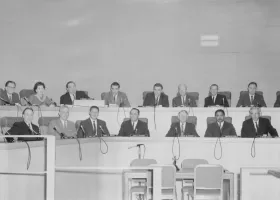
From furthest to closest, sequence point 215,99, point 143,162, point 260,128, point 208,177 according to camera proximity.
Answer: point 215,99 < point 260,128 < point 143,162 < point 208,177

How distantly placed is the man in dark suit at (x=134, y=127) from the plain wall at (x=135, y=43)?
364 cm

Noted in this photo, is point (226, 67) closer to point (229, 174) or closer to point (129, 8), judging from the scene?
point (129, 8)

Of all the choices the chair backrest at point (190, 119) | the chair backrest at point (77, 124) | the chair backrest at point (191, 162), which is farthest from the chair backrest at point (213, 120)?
the chair backrest at point (77, 124)

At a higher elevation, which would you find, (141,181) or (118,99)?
(118,99)

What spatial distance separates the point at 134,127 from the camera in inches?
354

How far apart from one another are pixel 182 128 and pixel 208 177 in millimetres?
2087

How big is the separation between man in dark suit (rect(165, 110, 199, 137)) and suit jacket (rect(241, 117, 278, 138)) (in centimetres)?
83

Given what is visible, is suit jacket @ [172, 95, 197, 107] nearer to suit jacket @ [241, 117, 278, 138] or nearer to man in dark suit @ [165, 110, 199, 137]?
man in dark suit @ [165, 110, 199, 137]

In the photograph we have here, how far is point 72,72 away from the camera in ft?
41.5

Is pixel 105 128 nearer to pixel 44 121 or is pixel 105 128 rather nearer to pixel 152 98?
pixel 44 121

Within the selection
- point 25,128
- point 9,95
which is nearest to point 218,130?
point 25,128

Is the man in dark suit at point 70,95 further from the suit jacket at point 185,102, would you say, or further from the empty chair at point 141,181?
the empty chair at point 141,181

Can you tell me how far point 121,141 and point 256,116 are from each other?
2342 millimetres

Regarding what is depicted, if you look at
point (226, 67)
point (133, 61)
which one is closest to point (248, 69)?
point (226, 67)
